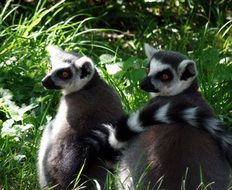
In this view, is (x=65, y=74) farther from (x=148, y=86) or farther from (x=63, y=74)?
(x=148, y=86)

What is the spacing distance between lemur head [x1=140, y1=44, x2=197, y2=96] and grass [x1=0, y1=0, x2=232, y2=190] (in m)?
0.92

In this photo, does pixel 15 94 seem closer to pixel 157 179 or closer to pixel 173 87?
pixel 173 87

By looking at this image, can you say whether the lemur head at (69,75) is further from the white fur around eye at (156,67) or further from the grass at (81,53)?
the grass at (81,53)

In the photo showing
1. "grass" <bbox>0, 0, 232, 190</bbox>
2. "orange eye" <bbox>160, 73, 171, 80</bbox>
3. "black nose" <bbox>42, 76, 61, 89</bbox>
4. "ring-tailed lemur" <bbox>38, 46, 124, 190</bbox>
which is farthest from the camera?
"grass" <bbox>0, 0, 232, 190</bbox>

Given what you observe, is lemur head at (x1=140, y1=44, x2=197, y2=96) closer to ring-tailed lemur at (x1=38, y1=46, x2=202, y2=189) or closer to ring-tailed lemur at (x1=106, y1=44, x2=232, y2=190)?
ring-tailed lemur at (x1=38, y1=46, x2=202, y2=189)

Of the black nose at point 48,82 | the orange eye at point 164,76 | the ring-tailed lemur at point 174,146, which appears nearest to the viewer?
the ring-tailed lemur at point 174,146

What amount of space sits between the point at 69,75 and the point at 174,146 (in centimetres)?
139

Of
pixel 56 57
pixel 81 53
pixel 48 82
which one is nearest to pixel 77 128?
pixel 48 82

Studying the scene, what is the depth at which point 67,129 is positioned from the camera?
5746mm

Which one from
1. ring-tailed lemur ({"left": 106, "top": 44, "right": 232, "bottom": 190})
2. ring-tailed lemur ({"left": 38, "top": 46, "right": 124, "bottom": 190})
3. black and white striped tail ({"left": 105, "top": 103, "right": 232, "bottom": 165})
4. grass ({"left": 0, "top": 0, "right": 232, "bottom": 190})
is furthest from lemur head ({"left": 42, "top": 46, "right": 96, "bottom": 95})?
black and white striped tail ({"left": 105, "top": 103, "right": 232, "bottom": 165})

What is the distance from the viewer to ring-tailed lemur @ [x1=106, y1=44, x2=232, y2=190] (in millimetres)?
4992

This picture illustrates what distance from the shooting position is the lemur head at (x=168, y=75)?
5859 mm

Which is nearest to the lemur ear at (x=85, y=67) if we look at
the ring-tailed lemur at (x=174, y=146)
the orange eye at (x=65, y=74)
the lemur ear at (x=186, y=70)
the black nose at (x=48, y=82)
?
the orange eye at (x=65, y=74)

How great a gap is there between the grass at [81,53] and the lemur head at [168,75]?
3.03 ft
